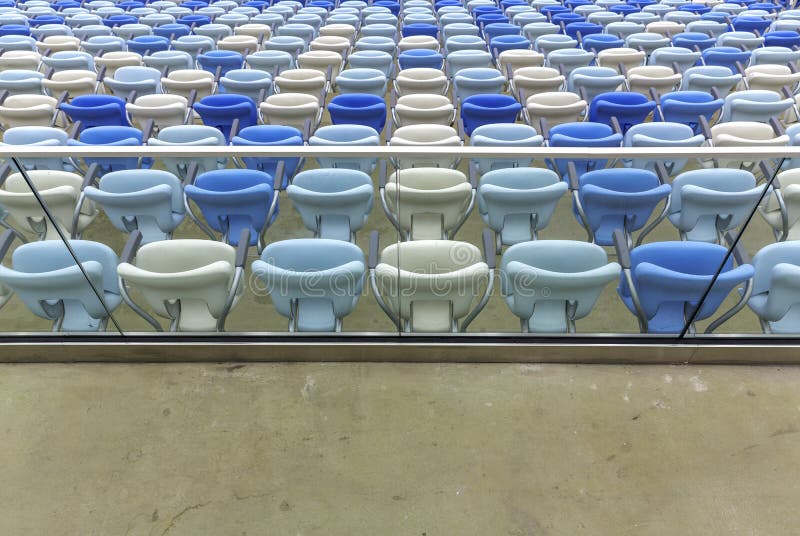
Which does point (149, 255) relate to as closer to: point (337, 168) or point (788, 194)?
point (337, 168)

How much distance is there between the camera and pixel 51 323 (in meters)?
2.86

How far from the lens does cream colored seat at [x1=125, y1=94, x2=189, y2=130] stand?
452cm

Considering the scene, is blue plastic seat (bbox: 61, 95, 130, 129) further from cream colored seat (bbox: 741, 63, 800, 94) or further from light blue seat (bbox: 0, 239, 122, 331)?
cream colored seat (bbox: 741, 63, 800, 94)

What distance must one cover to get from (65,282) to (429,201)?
185 cm

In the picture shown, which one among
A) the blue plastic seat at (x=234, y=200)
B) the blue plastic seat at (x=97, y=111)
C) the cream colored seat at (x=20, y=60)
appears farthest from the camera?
the cream colored seat at (x=20, y=60)

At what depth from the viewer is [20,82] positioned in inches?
207

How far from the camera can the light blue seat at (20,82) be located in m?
5.25

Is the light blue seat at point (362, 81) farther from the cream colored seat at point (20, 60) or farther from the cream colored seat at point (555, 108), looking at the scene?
the cream colored seat at point (20, 60)

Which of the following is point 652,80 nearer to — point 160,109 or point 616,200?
point 616,200

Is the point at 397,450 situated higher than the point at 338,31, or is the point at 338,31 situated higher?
the point at 338,31

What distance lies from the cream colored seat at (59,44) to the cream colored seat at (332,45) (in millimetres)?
2807

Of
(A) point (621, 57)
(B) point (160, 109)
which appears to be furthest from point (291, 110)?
(A) point (621, 57)

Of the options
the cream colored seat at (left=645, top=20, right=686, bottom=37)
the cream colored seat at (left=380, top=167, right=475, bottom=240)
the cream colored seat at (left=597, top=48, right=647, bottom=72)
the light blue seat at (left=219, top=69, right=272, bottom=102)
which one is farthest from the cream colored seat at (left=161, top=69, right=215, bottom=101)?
the cream colored seat at (left=645, top=20, right=686, bottom=37)

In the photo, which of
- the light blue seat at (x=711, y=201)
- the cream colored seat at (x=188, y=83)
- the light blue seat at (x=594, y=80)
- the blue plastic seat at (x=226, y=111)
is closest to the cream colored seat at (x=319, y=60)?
the cream colored seat at (x=188, y=83)
